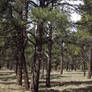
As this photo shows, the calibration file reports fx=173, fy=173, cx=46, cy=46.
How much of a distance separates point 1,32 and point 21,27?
3.80 ft

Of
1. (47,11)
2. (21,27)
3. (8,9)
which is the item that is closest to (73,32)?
(47,11)

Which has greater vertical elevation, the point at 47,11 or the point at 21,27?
the point at 47,11

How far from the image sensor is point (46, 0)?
32.3 ft

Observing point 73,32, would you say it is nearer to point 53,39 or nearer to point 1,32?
point 53,39

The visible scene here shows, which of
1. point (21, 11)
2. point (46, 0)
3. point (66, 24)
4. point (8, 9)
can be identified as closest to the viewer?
point (66, 24)

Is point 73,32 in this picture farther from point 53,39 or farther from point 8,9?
point 8,9

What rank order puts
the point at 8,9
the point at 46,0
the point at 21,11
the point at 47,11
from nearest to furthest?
the point at 47,11 → the point at 8,9 → the point at 46,0 → the point at 21,11

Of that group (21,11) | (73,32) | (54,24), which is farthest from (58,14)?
(21,11)

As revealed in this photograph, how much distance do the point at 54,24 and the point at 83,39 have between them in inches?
103

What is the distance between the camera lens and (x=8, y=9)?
9.12m

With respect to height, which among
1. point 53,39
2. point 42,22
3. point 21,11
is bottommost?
point 53,39

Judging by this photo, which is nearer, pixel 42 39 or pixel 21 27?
pixel 21 27

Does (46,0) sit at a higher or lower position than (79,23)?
higher

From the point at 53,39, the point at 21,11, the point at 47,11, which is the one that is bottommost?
the point at 53,39
